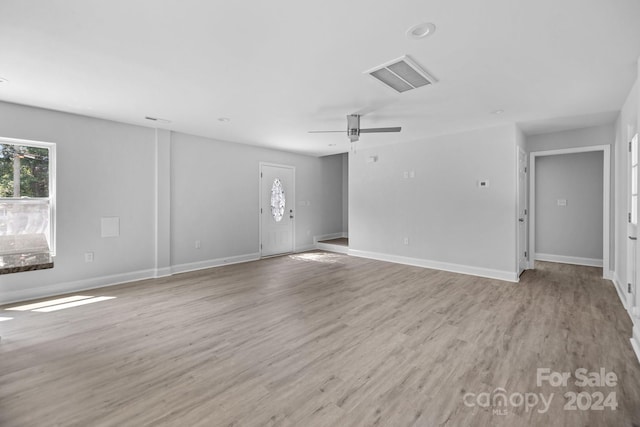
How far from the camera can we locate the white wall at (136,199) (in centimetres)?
401

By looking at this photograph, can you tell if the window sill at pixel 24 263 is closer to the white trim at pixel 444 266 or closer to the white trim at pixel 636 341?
the white trim at pixel 636 341

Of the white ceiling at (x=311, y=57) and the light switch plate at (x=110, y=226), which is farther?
the light switch plate at (x=110, y=226)

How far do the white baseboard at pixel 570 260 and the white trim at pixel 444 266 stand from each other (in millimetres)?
2195

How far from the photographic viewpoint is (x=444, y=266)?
5.37 meters

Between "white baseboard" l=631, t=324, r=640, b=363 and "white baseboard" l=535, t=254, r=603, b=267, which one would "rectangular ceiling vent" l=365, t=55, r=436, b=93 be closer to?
"white baseboard" l=631, t=324, r=640, b=363

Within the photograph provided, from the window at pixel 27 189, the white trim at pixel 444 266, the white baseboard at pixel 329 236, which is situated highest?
the window at pixel 27 189

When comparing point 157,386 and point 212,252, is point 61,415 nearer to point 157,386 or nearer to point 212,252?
point 157,386

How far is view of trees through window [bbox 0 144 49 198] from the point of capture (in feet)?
12.3

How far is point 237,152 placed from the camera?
6.10 meters

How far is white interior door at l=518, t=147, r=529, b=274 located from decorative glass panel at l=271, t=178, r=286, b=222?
478 centimetres

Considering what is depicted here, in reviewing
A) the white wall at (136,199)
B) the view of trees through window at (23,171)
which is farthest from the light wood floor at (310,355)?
the view of trees through window at (23,171)

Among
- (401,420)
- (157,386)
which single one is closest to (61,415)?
(157,386)

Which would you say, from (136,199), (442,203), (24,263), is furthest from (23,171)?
(442,203)

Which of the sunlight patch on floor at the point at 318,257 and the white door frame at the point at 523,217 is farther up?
the white door frame at the point at 523,217
